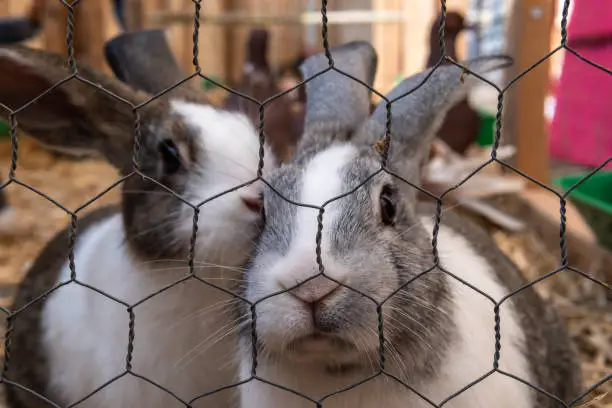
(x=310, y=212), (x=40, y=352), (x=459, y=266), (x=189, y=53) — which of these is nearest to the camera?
(x=310, y=212)

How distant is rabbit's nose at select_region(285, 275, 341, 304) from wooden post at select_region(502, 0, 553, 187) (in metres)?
2.59

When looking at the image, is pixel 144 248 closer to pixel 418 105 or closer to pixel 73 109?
pixel 73 109

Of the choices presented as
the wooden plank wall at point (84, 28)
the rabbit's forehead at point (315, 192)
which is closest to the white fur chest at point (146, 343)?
the rabbit's forehead at point (315, 192)

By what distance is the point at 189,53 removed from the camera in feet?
27.1

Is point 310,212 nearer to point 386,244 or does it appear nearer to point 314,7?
point 386,244

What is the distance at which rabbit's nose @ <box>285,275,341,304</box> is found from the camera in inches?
47.5

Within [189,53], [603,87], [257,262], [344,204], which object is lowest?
[189,53]

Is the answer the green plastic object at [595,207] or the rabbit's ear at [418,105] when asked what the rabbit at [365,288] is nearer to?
the rabbit's ear at [418,105]

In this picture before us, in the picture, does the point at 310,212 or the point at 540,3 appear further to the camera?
the point at 540,3

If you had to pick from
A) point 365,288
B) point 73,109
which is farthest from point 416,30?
point 365,288

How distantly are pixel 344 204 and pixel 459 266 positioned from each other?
47 centimetres

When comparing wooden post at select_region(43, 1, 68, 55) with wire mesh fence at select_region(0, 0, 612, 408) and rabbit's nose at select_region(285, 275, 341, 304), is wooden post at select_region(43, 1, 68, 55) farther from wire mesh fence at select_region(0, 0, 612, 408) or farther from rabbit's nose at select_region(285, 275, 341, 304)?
rabbit's nose at select_region(285, 275, 341, 304)

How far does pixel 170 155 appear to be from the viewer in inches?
74.6

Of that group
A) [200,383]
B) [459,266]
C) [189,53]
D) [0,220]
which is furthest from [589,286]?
[189,53]
